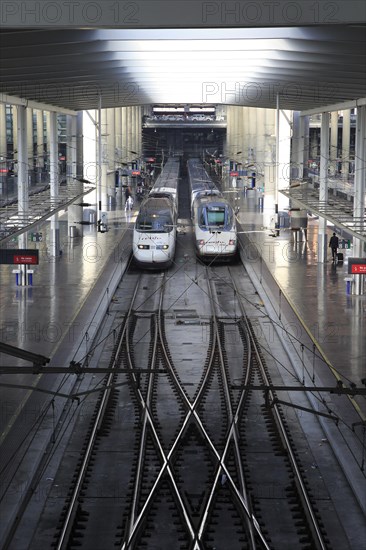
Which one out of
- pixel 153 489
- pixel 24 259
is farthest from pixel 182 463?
pixel 24 259

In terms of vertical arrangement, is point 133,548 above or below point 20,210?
below

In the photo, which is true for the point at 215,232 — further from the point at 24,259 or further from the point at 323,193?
the point at 24,259

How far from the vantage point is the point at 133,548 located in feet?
34.2

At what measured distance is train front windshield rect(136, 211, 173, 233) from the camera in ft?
98.5

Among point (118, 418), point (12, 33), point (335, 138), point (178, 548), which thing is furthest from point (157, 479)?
point (335, 138)

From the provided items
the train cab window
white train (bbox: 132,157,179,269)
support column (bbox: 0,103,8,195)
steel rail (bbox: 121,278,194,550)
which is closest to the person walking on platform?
the train cab window

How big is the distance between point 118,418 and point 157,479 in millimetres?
3222

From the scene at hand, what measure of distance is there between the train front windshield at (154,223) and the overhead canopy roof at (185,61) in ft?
13.1

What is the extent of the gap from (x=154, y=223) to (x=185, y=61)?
948cm

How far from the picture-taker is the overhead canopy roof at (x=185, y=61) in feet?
46.9

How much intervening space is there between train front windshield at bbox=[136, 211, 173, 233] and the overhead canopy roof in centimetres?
400

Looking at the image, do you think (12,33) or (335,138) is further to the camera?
(335,138)

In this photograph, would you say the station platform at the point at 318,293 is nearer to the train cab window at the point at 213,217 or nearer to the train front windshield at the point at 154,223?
the train cab window at the point at 213,217

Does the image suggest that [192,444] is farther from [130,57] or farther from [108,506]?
[130,57]
